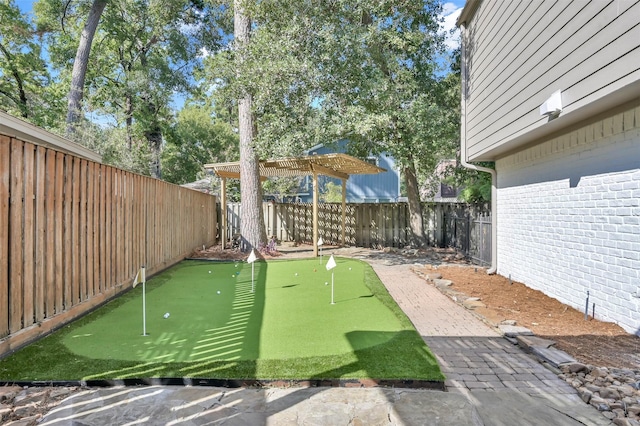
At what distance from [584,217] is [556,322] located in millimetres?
1385

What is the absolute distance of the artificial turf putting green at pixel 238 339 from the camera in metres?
2.79

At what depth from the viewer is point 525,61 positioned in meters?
5.18

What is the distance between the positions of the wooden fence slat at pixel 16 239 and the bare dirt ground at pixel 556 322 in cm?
489

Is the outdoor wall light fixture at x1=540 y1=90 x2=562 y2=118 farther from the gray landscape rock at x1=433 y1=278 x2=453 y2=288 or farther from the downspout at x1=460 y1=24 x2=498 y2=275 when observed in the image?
the downspout at x1=460 y1=24 x2=498 y2=275

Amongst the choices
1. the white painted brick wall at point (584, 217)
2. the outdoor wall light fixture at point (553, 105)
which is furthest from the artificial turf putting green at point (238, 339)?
the outdoor wall light fixture at point (553, 105)

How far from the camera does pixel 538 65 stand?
480 cm

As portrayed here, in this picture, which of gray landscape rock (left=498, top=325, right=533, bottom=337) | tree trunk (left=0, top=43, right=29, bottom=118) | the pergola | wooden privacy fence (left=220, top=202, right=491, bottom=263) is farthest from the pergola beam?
tree trunk (left=0, top=43, right=29, bottom=118)

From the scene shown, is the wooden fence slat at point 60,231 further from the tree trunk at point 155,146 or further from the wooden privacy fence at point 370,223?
the tree trunk at point 155,146

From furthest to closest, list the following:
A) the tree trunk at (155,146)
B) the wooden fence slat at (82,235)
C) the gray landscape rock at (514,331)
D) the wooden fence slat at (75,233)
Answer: the tree trunk at (155,146)
the wooden fence slat at (82,235)
the wooden fence slat at (75,233)
the gray landscape rock at (514,331)

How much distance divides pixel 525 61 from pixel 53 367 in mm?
6612

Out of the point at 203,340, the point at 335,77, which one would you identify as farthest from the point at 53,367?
the point at 335,77

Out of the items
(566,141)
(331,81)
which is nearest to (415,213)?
(331,81)

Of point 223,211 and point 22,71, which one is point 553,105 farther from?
point 22,71

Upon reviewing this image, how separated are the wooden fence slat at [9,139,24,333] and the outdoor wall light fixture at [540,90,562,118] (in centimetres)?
564
